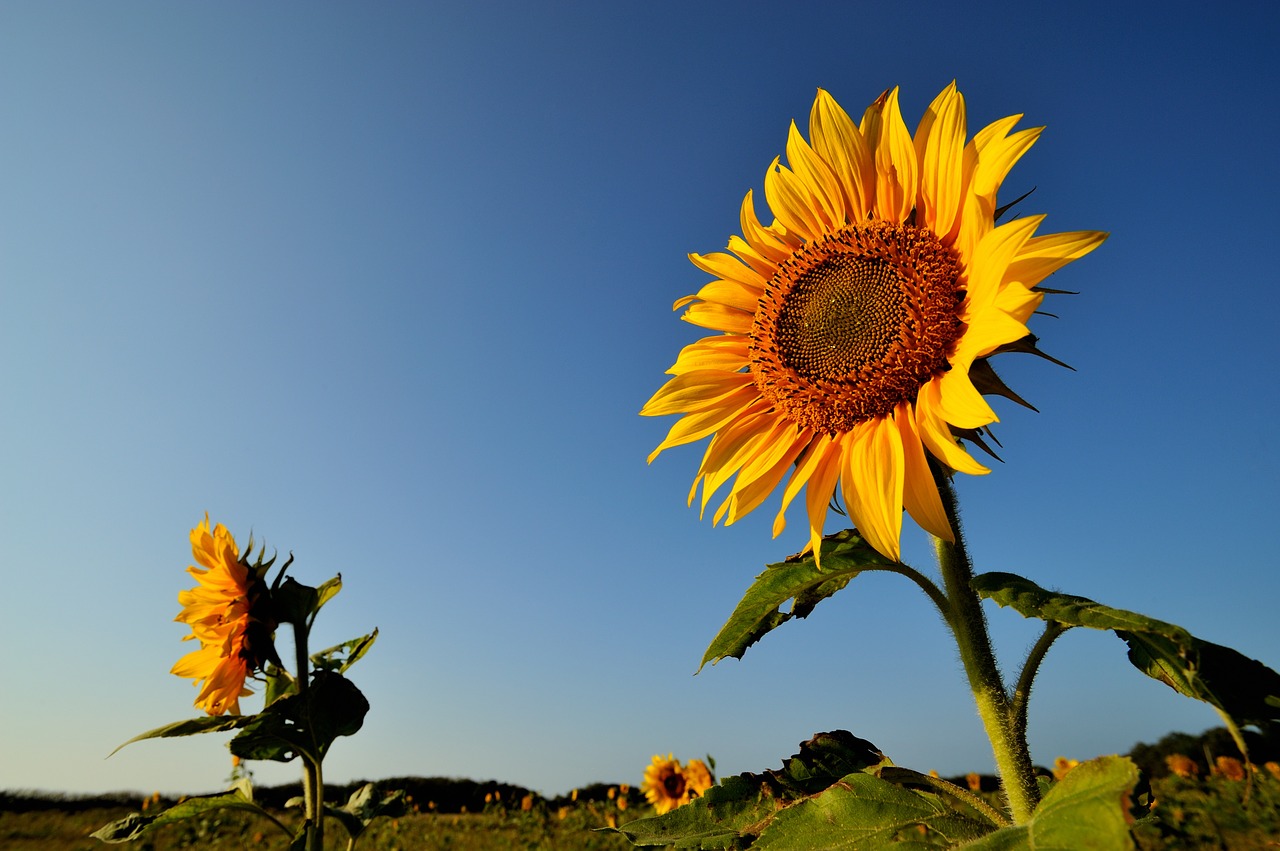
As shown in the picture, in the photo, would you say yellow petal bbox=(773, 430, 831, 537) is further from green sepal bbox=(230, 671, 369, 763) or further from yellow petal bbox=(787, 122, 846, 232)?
green sepal bbox=(230, 671, 369, 763)

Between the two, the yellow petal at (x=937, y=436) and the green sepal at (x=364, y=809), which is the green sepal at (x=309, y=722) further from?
the yellow petal at (x=937, y=436)

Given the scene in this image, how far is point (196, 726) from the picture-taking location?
3.91 metres

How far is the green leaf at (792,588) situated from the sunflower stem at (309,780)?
9.46ft

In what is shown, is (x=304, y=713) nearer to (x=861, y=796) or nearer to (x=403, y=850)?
(x=861, y=796)

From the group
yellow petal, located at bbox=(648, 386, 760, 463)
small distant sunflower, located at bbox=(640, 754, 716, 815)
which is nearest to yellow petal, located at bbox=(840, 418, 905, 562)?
yellow petal, located at bbox=(648, 386, 760, 463)

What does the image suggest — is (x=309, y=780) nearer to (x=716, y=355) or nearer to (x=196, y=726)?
(x=196, y=726)

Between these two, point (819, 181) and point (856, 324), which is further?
point (819, 181)

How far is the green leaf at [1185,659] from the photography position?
4.64 ft

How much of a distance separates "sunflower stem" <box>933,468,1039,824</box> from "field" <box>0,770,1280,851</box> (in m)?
5.12

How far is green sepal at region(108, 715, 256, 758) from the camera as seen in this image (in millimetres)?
3824

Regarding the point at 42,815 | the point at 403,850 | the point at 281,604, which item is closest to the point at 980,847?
the point at 281,604

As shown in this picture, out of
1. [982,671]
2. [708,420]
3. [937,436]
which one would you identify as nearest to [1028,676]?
[982,671]

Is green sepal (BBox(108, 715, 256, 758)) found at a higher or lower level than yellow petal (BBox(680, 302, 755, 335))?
lower

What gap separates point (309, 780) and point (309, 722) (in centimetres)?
47
